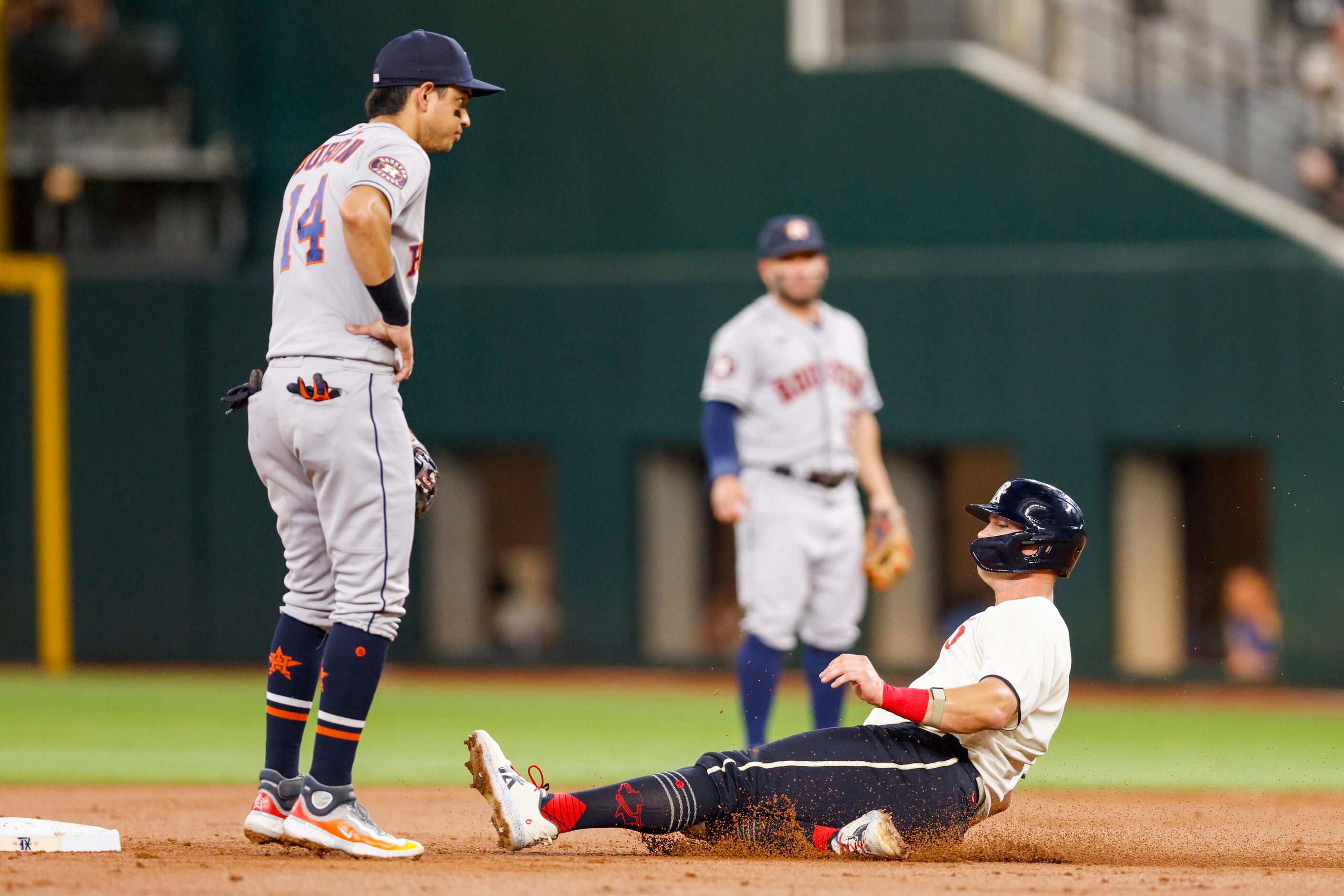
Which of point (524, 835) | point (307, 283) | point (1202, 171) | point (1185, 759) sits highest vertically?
point (1202, 171)

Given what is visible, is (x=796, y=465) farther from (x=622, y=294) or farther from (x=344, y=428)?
(x=622, y=294)

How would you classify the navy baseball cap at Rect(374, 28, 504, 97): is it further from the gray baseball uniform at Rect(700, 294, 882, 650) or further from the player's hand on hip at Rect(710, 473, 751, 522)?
the gray baseball uniform at Rect(700, 294, 882, 650)

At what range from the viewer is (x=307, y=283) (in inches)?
166

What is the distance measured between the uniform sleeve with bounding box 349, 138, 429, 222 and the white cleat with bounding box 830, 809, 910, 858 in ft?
6.35

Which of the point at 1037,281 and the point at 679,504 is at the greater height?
the point at 1037,281

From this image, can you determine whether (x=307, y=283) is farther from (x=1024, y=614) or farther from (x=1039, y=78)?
(x=1039, y=78)

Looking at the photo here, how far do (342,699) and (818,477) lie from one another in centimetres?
271

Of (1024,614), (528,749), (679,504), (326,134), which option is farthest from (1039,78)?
(1024,614)

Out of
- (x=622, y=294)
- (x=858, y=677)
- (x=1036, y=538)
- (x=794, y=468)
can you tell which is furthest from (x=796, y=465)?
(x=622, y=294)

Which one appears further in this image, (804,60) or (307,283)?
(804,60)

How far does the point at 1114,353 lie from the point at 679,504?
361 centimetres

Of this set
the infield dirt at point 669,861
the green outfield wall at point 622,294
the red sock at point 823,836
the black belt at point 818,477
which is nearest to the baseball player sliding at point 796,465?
the black belt at point 818,477

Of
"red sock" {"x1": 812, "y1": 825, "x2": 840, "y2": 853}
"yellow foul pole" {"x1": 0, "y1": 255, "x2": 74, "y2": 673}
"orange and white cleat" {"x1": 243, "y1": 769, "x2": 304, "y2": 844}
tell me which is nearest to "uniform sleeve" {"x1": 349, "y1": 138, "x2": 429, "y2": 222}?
"orange and white cleat" {"x1": 243, "y1": 769, "x2": 304, "y2": 844}

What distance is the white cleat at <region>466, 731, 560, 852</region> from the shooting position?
4129 mm
